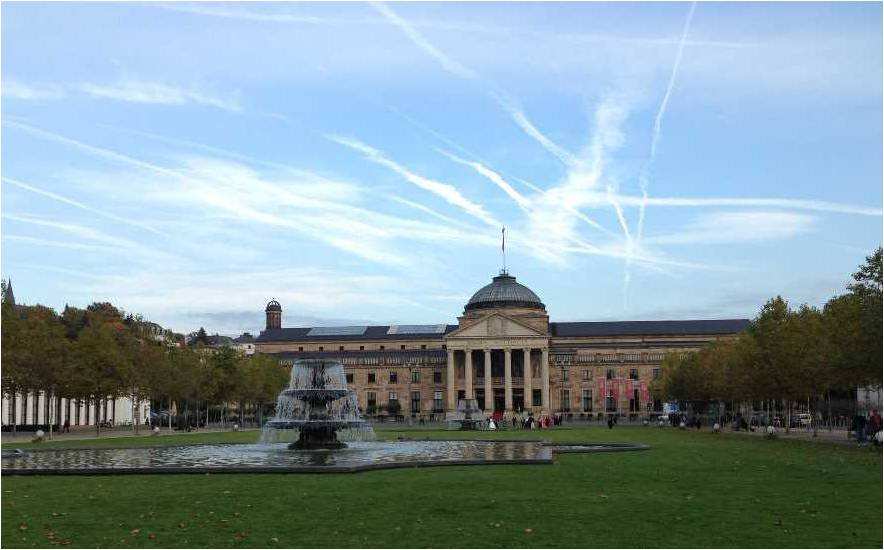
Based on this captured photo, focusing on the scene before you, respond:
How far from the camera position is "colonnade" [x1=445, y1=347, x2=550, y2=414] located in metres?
166

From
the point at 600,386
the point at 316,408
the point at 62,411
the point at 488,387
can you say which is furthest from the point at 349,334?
the point at 316,408

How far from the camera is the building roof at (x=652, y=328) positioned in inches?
7023

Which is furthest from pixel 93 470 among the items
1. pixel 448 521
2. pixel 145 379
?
pixel 145 379

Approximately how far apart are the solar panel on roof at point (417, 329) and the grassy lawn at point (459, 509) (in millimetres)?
160244

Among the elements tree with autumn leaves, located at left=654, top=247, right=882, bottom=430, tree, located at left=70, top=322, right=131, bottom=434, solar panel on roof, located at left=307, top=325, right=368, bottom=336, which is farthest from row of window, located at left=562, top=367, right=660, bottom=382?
tree, located at left=70, top=322, right=131, bottom=434

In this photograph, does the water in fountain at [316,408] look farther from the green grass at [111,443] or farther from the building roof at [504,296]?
the building roof at [504,296]

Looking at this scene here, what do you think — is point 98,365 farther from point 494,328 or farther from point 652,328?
point 652,328

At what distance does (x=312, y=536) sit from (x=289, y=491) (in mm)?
7314

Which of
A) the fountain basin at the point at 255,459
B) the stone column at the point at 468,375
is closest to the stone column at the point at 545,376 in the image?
the stone column at the point at 468,375

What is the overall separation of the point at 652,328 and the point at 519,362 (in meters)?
25.1

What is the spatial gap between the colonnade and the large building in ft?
0.52

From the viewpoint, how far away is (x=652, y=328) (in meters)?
182

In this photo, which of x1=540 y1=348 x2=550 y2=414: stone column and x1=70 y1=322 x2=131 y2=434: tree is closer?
x1=70 y1=322 x2=131 y2=434: tree

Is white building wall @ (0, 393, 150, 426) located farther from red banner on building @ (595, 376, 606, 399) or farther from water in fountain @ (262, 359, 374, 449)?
red banner on building @ (595, 376, 606, 399)
